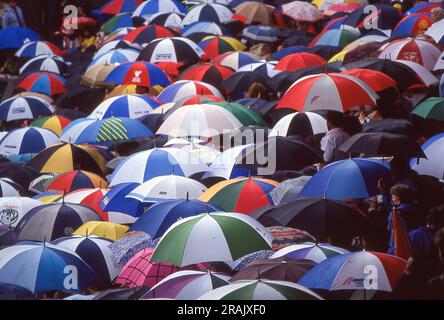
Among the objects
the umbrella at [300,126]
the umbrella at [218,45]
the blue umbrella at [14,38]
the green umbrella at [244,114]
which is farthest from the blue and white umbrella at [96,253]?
the blue umbrella at [14,38]

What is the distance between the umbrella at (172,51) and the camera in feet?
70.6

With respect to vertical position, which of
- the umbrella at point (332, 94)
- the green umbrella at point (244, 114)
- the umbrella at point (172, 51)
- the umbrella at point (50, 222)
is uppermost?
the umbrella at point (332, 94)

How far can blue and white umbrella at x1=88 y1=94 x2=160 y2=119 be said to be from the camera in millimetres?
18094

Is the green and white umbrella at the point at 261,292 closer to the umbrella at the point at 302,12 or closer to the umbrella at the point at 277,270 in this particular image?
the umbrella at the point at 277,270

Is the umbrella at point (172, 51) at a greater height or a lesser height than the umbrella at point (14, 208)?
lesser

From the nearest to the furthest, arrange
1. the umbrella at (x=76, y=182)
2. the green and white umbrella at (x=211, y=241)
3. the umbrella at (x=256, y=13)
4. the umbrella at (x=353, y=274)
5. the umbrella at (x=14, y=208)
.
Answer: the umbrella at (x=353, y=274)
the green and white umbrella at (x=211, y=241)
the umbrella at (x=14, y=208)
the umbrella at (x=76, y=182)
the umbrella at (x=256, y=13)

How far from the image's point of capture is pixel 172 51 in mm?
21672

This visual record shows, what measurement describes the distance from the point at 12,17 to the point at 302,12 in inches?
249

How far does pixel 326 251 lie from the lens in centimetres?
1050

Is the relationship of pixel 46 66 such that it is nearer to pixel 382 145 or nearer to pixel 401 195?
pixel 382 145

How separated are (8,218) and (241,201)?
2.69 metres

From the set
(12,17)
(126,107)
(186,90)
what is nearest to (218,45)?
(186,90)

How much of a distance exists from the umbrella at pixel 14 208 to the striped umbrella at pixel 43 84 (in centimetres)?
875

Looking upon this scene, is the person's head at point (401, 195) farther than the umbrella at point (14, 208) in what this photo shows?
No
